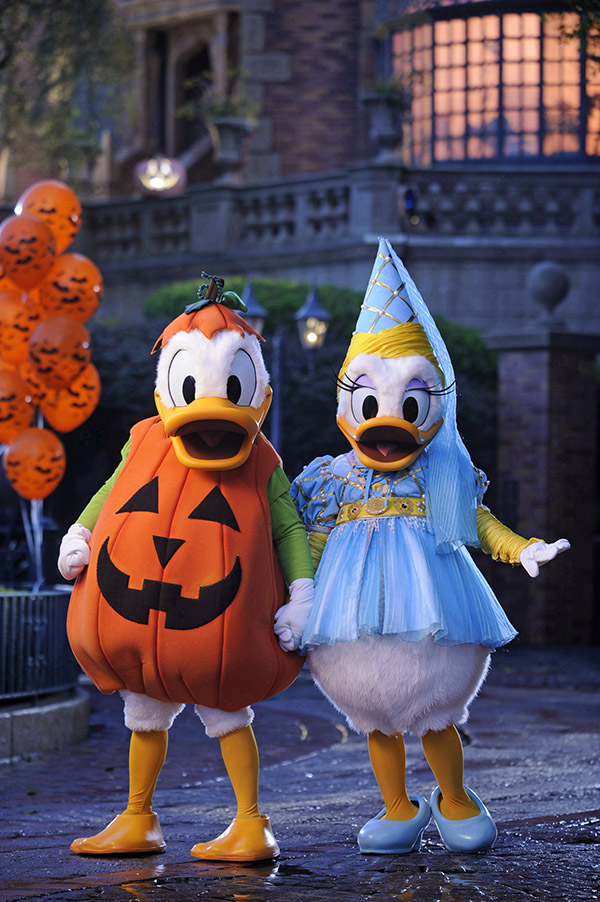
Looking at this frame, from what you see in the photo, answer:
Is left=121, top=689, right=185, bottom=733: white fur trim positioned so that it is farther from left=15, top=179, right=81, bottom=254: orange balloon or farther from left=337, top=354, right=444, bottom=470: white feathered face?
left=15, top=179, right=81, bottom=254: orange balloon

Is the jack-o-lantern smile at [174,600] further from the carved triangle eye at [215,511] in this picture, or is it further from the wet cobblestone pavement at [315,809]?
the wet cobblestone pavement at [315,809]

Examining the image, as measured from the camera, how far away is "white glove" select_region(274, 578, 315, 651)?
4758 millimetres

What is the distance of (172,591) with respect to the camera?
4672 millimetres

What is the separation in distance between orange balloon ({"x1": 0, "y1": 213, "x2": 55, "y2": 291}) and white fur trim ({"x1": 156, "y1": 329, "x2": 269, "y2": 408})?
4.85 meters

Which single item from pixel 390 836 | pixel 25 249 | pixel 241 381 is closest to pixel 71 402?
pixel 25 249

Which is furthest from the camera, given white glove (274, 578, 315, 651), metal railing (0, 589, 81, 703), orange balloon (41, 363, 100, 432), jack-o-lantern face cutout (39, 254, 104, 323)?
orange balloon (41, 363, 100, 432)

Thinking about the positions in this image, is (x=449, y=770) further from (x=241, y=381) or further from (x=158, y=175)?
(x=158, y=175)

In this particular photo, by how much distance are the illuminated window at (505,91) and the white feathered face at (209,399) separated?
15356 mm

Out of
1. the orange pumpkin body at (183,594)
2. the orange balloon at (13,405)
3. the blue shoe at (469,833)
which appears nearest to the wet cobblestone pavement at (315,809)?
the blue shoe at (469,833)

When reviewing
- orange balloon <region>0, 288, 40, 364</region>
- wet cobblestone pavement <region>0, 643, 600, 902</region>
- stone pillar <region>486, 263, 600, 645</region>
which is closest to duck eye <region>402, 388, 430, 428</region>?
wet cobblestone pavement <region>0, 643, 600, 902</region>

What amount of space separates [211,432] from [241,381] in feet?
0.73

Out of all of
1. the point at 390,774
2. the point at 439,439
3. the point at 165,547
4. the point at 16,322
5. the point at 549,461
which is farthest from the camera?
the point at 549,461

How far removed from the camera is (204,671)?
15.3 feet

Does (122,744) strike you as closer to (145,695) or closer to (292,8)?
(145,695)
